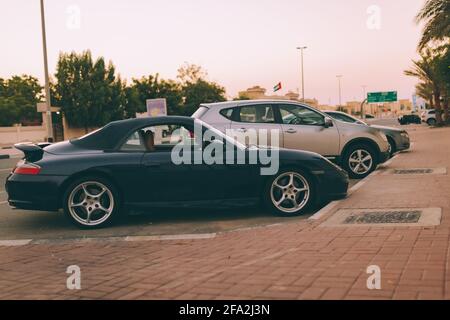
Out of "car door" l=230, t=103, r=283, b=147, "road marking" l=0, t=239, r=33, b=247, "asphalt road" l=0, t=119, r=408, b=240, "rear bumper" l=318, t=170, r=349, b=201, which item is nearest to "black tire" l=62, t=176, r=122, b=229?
"asphalt road" l=0, t=119, r=408, b=240

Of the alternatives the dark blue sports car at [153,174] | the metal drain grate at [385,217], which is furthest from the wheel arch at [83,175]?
the metal drain grate at [385,217]

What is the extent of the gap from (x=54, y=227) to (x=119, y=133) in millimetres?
1514

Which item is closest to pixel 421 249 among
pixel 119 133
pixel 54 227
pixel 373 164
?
pixel 119 133

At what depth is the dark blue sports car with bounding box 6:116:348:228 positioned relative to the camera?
6660mm

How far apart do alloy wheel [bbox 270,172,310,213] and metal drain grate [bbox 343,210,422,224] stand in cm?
79

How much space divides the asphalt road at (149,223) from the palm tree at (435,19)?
2389 cm

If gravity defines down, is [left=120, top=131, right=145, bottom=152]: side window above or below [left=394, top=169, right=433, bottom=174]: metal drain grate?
above

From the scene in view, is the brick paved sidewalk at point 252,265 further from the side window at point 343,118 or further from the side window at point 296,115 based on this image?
the side window at point 343,118

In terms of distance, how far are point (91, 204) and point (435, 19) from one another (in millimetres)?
26019

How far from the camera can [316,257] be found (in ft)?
15.3

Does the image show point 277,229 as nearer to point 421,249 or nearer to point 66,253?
point 421,249

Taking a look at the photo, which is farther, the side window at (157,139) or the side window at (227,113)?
the side window at (227,113)

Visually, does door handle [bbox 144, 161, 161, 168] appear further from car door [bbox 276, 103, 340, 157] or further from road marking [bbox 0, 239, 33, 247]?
car door [bbox 276, 103, 340, 157]

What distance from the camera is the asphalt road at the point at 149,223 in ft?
21.3
